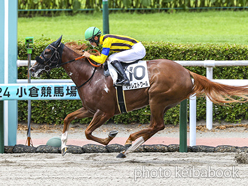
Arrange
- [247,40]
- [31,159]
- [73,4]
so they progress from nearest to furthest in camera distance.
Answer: [31,159] < [247,40] < [73,4]

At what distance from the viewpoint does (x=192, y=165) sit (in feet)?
15.4

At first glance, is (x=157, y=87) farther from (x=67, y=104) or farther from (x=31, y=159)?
(x=67, y=104)

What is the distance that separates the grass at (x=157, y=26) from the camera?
37.5 feet

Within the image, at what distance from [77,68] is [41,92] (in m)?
0.73

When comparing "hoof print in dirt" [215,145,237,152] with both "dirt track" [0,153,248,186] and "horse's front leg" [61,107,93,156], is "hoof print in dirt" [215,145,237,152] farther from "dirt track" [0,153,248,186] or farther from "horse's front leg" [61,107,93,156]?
"horse's front leg" [61,107,93,156]

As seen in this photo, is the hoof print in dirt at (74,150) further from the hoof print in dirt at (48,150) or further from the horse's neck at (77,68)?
the horse's neck at (77,68)

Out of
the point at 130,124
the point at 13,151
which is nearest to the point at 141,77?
the point at 13,151

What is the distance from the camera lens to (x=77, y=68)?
5043 millimetres

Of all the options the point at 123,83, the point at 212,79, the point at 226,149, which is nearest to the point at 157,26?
the point at 212,79

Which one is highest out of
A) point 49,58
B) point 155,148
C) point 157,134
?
point 49,58

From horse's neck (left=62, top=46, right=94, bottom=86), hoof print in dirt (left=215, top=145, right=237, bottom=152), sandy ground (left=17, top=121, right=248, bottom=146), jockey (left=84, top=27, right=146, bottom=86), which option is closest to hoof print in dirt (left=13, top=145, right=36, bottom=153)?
sandy ground (left=17, top=121, right=248, bottom=146)

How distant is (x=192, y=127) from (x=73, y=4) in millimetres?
9280

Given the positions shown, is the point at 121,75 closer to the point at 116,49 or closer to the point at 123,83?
the point at 123,83

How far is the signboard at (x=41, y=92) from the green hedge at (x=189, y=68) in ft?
6.26
